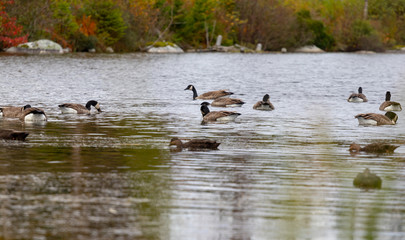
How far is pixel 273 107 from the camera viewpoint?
95.5 feet

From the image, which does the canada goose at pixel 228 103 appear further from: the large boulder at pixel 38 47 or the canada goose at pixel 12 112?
the large boulder at pixel 38 47

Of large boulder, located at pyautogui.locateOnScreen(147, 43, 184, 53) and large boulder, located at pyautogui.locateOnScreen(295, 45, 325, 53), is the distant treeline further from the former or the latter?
large boulder, located at pyautogui.locateOnScreen(147, 43, 184, 53)

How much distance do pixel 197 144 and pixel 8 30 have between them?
76.0m

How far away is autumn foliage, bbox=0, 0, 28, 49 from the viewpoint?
87312 mm

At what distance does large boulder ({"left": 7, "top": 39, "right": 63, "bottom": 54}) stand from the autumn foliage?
0.98 meters

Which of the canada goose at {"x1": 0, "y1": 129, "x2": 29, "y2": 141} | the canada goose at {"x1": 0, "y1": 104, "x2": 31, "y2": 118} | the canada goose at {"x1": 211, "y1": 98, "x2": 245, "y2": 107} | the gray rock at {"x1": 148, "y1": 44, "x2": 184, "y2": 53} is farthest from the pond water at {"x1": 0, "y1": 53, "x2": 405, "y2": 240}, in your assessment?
the gray rock at {"x1": 148, "y1": 44, "x2": 184, "y2": 53}

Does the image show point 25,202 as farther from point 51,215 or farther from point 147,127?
point 147,127

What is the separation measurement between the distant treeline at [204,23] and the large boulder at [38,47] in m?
1.41

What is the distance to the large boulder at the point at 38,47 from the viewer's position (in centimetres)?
8838

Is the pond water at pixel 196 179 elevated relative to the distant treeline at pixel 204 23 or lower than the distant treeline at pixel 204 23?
lower

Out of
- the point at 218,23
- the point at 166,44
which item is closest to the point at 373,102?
the point at 166,44

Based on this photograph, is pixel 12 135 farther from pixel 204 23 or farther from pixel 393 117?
pixel 204 23

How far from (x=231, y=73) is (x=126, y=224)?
5220cm

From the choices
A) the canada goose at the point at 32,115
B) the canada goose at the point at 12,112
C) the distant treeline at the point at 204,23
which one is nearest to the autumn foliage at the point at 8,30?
the distant treeline at the point at 204,23
